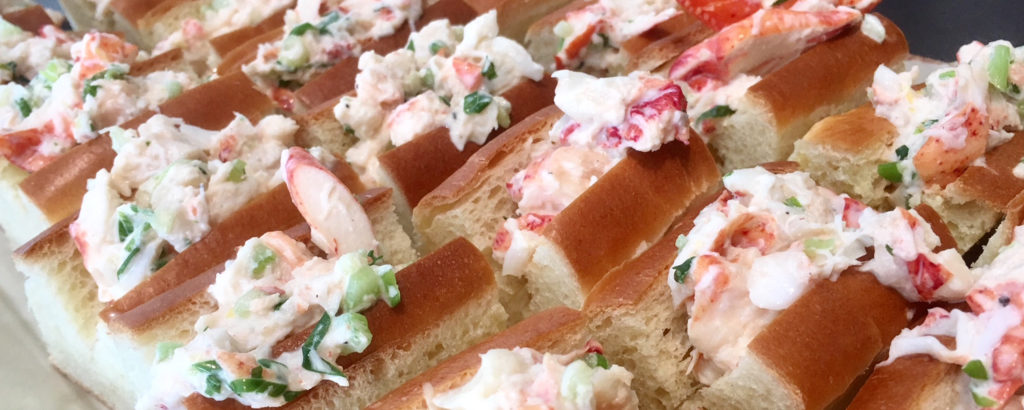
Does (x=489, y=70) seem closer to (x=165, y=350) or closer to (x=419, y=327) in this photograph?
(x=419, y=327)

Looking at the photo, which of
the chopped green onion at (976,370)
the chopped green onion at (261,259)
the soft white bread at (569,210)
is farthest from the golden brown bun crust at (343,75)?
the chopped green onion at (976,370)

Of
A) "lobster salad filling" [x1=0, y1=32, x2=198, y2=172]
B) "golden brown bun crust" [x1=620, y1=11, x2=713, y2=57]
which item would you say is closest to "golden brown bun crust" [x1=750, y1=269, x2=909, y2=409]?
"golden brown bun crust" [x1=620, y1=11, x2=713, y2=57]

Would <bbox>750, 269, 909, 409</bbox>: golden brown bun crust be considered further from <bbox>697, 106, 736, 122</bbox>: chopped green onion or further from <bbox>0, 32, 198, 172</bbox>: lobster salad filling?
<bbox>0, 32, 198, 172</bbox>: lobster salad filling

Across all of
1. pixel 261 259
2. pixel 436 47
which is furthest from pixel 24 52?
pixel 261 259

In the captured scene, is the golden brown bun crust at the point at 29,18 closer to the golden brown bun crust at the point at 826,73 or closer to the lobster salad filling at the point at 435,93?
the lobster salad filling at the point at 435,93

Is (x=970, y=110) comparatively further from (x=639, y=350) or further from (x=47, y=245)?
(x=47, y=245)

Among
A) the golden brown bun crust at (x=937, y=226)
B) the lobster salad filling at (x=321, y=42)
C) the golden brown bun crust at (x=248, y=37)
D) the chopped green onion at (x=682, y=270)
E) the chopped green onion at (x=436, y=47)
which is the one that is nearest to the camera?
the chopped green onion at (x=682, y=270)
